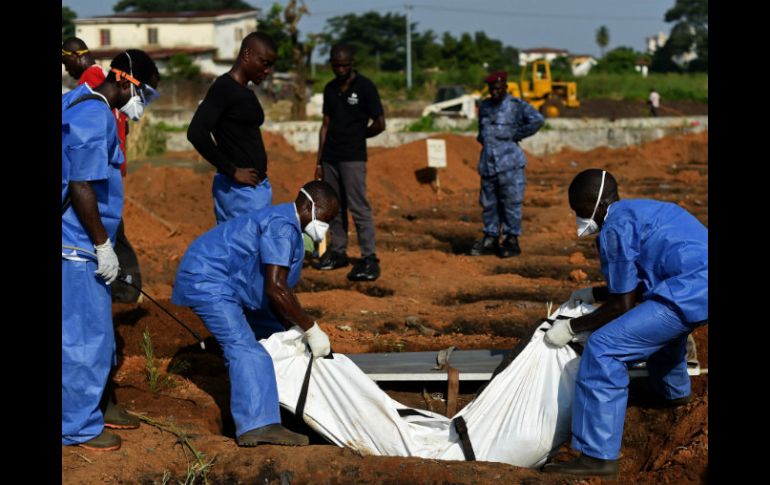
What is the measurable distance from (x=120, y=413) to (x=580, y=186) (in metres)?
2.71

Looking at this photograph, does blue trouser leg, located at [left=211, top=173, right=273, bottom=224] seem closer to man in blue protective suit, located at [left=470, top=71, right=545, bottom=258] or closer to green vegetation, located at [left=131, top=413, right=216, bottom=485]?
green vegetation, located at [left=131, top=413, right=216, bottom=485]

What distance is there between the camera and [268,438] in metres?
4.99

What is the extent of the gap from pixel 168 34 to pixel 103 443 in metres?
50.8

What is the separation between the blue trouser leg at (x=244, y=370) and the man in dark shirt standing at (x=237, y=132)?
4.79ft

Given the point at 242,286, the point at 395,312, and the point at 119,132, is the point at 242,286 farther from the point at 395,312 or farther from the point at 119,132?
the point at 395,312

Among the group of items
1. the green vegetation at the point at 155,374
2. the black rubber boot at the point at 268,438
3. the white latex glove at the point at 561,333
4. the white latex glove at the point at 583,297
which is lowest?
the black rubber boot at the point at 268,438

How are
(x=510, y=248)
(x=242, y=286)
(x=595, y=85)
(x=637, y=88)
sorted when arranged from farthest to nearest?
(x=637, y=88)
(x=595, y=85)
(x=510, y=248)
(x=242, y=286)

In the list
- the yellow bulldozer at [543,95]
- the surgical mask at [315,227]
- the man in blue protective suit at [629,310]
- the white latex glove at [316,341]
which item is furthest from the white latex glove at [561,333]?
the yellow bulldozer at [543,95]

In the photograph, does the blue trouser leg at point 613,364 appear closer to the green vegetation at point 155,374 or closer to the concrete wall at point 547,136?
the green vegetation at point 155,374

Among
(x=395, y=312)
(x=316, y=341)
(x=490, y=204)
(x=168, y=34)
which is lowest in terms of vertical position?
(x=395, y=312)

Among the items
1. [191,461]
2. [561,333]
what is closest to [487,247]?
[561,333]

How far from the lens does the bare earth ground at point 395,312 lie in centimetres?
477

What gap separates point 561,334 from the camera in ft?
16.5
